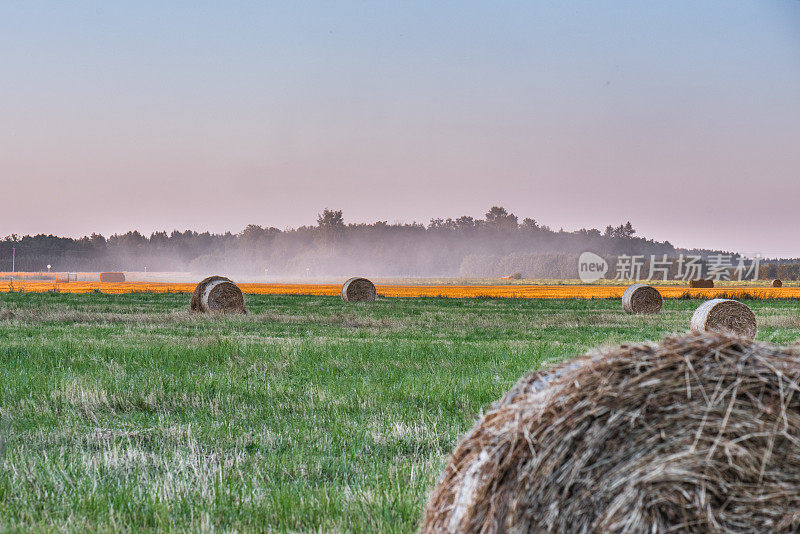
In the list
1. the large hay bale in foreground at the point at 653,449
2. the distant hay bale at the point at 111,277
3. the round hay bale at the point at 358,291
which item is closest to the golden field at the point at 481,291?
the round hay bale at the point at 358,291

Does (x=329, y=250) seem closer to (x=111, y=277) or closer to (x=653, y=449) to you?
(x=111, y=277)

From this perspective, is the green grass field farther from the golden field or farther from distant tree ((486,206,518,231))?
distant tree ((486,206,518,231))

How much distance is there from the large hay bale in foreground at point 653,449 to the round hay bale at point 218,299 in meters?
22.7

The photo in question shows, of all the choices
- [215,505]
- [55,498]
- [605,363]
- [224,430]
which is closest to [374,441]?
[224,430]

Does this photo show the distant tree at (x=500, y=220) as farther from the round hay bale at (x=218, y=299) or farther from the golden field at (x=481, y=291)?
the round hay bale at (x=218, y=299)

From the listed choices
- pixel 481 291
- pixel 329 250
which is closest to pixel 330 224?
pixel 329 250

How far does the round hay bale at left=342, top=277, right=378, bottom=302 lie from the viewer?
119ft

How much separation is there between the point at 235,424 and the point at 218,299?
60.9ft

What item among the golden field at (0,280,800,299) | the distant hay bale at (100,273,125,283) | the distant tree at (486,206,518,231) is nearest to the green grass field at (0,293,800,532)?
the golden field at (0,280,800,299)

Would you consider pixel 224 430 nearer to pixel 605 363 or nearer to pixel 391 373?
pixel 391 373

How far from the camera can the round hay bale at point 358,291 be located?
119 ft

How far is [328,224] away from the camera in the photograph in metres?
152

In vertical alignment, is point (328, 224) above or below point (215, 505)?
above

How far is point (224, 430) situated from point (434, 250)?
138870 mm
